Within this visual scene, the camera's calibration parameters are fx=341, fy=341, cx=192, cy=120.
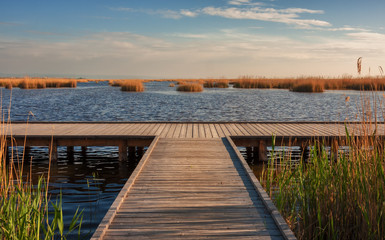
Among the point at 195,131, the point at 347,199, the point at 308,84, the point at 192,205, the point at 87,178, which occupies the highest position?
the point at 308,84

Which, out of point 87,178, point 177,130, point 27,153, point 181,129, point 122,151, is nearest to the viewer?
point 87,178

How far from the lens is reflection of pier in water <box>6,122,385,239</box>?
120 inches

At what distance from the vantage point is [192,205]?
3.61m

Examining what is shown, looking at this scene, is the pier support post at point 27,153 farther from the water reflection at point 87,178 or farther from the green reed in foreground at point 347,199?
the green reed in foreground at point 347,199

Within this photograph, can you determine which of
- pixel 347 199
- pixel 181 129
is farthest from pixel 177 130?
pixel 347 199

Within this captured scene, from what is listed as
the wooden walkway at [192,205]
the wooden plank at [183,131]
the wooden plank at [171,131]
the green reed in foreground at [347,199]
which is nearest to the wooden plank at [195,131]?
the wooden plank at [183,131]

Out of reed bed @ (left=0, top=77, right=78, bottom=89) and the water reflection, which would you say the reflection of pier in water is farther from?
reed bed @ (left=0, top=77, right=78, bottom=89)

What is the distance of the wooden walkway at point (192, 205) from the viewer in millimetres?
2957

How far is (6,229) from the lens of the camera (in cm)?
285

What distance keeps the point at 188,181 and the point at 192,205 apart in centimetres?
93

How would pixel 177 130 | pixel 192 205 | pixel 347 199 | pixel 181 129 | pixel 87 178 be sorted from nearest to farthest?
pixel 347 199 < pixel 192 205 < pixel 87 178 < pixel 177 130 < pixel 181 129

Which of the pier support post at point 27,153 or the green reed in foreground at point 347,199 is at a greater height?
the green reed in foreground at point 347,199

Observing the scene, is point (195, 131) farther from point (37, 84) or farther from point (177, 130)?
point (37, 84)

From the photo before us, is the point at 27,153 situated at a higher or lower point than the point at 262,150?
lower
